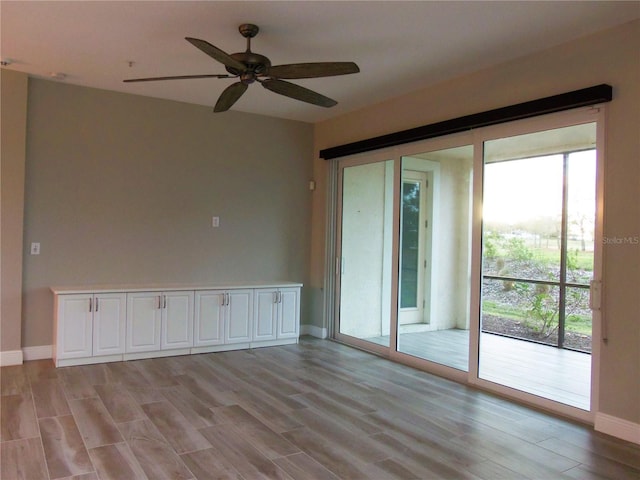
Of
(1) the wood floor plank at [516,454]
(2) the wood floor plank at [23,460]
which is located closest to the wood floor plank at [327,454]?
(1) the wood floor plank at [516,454]

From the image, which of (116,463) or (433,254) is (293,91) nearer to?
(116,463)

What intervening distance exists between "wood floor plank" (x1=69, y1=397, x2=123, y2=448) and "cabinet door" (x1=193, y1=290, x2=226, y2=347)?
1570 mm

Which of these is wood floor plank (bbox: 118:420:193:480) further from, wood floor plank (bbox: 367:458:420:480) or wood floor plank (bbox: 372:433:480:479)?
wood floor plank (bbox: 372:433:480:479)

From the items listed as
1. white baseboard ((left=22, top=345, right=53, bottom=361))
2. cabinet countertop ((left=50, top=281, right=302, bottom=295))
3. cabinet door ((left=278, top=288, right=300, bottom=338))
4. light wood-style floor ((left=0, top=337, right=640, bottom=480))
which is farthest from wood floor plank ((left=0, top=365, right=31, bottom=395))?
cabinet door ((left=278, top=288, right=300, bottom=338))

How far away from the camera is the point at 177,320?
5168 mm

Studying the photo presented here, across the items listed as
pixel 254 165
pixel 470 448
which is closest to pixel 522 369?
pixel 470 448

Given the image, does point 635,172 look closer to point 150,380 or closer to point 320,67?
point 320,67

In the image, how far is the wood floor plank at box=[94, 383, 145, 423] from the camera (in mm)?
3440

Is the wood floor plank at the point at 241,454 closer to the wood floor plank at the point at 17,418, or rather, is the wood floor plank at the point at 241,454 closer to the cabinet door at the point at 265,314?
the wood floor plank at the point at 17,418

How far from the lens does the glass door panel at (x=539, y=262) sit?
3793 mm

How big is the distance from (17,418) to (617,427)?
13.7ft

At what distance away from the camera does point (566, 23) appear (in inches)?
134

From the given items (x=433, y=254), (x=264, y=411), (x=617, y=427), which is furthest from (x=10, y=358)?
(x=617, y=427)

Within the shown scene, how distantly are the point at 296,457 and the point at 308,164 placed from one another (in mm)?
4433
